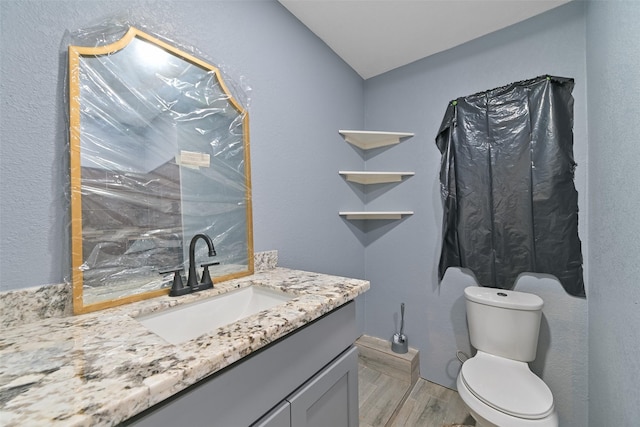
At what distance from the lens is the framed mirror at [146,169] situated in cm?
76

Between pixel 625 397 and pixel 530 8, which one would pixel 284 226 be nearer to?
pixel 625 397

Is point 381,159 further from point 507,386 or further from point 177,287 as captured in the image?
point 177,287

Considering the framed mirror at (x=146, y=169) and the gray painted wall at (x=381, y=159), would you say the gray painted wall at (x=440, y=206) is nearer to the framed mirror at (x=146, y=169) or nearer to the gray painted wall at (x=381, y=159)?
the gray painted wall at (x=381, y=159)

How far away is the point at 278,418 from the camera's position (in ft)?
2.14

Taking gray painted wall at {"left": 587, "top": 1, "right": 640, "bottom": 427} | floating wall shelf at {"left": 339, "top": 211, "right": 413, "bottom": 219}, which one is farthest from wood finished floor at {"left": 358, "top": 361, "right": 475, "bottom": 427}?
floating wall shelf at {"left": 339, "top": 211, "right": 413, "bottom": 219}

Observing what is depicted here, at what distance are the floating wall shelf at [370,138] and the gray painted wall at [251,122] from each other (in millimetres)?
91

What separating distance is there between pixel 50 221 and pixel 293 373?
0.85 metres

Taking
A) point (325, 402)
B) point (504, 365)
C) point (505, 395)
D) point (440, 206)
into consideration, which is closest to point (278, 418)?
point (325, 402)

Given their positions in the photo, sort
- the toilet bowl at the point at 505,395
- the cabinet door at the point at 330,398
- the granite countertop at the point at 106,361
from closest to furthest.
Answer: the granite countertop at the point at 106,361 → the cabinet door at the point at 330,398 → the toilet bowl at the point at 505,395

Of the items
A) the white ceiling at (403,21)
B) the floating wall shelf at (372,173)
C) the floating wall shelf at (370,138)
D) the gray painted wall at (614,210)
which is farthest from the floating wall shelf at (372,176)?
the gray painted wall at (614,210)

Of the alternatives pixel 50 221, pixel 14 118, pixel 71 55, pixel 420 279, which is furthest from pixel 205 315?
pixel 420 279

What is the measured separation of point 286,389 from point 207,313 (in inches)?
17.1

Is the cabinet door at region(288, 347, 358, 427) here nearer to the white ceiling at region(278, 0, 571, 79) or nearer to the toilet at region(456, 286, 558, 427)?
the toilet at region(456, 286, 558, 427)

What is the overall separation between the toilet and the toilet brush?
0.54 m
